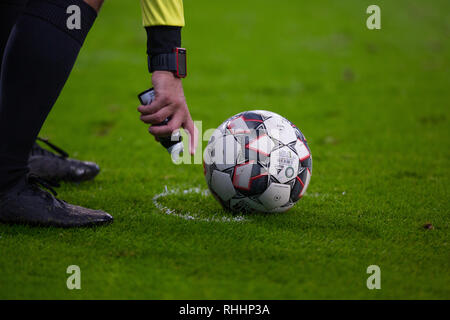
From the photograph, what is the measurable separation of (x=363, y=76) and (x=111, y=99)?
4.06 meters

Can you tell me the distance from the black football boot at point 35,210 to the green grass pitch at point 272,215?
2.4 inches

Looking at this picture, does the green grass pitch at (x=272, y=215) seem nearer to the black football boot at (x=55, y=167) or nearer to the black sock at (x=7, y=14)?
the black football boot at (x=55, y=167)

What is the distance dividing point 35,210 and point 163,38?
122cm

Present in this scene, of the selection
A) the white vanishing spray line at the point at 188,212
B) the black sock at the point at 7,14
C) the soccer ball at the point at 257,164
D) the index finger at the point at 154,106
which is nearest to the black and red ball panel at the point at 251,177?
the soccer ball at the point at 257,164

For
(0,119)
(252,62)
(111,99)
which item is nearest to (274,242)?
(0,119)

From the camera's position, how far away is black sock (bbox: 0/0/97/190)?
8.41ft

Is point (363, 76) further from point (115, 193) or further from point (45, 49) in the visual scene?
point (45, 49)

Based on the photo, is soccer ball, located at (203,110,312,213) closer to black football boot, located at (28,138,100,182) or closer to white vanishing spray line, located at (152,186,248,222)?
white vanishing spray line, located at (152,186,248,222)

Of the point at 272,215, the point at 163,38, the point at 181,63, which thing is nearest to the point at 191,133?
the point at 181,63

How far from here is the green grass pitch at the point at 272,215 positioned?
2.25 metres

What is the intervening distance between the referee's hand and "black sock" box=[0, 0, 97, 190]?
1.74ft

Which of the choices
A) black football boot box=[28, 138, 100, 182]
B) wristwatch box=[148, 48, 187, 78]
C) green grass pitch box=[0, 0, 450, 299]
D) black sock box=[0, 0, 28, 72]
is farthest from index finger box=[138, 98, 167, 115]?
black football boot box=[28, 138, 100, 182]

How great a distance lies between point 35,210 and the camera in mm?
2750

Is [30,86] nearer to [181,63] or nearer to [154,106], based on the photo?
[154,106]
